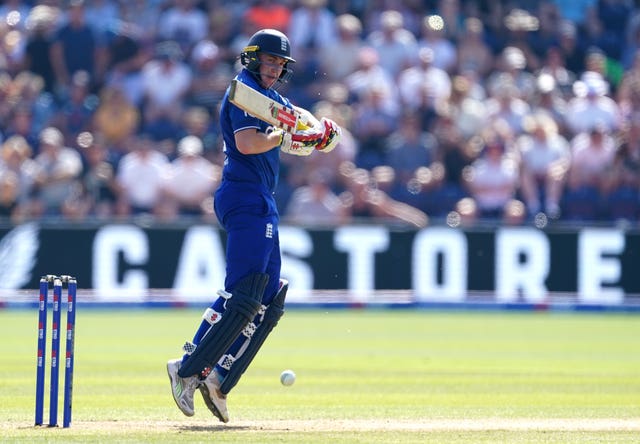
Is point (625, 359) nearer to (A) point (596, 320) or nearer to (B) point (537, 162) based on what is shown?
(A) point (596, 320)

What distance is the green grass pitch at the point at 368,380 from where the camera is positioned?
772 cm

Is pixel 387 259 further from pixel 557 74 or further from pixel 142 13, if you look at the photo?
pixel 142 13

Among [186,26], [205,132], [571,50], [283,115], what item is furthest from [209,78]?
[283,115]

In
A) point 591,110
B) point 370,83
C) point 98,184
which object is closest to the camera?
point 98,184

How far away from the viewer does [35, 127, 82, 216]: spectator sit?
18750 millimetres

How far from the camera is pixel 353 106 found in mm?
20156

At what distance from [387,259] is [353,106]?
8.94 ft

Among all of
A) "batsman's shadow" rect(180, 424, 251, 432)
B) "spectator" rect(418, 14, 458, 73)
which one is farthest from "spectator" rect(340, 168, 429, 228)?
"batsman's shadow" rect(180, 424, 251, 432)

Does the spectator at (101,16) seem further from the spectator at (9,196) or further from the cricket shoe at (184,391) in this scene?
the cricket shoe at (184,391)

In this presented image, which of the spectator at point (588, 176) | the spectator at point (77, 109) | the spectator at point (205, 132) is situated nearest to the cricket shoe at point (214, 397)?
the spectator at point (205, 132)

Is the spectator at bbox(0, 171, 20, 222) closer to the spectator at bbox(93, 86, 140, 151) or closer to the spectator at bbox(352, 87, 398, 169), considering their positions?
the spectator at bbox(93, 86, 140, 151)

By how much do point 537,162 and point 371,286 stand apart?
3116mm

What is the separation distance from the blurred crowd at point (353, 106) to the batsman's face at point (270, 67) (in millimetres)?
10543

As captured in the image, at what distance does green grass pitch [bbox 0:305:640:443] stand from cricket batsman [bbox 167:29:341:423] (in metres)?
0.31
